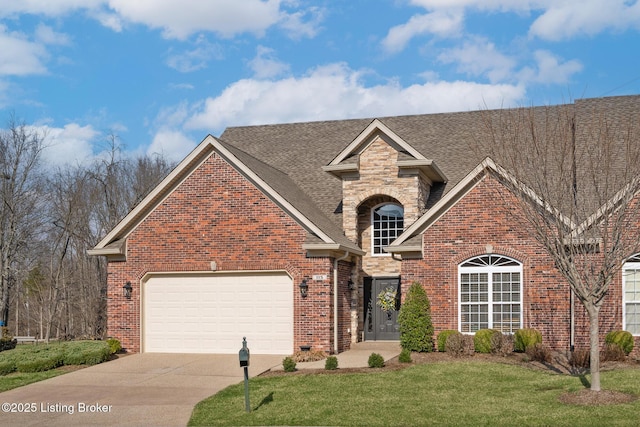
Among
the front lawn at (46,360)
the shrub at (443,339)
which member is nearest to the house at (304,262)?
the shrub at (443,339)

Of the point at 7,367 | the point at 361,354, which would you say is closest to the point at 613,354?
the point at 361,354

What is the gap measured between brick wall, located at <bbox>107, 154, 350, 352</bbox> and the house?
0.11ft

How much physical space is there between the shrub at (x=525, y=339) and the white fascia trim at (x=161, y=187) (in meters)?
10.5

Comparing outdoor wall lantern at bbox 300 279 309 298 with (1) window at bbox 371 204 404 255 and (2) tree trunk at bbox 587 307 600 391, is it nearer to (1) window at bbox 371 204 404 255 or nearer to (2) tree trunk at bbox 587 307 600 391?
(1) window at bbox 371 204 404 255

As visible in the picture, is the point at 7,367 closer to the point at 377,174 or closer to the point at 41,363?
the point at 41,363

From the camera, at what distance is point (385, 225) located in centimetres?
2580

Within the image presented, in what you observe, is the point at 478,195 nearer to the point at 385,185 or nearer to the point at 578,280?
the point at 385,185

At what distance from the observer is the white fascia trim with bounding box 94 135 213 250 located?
73.9ft

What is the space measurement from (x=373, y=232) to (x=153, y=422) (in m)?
13.6

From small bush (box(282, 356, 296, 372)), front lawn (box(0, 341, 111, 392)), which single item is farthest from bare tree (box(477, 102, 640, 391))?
front lawn (box(0, 341, 111, 392))

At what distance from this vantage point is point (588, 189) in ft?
59.3

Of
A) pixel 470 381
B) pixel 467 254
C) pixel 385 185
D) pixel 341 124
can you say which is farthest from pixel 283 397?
pixel 341 124

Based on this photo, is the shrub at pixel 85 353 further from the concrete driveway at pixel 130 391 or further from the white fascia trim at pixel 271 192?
the white fascia trim at pixel 271 192

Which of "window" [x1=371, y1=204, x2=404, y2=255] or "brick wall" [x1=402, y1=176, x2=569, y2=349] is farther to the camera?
"window" [x1=371, y1=204, x2=404, y2=255]
